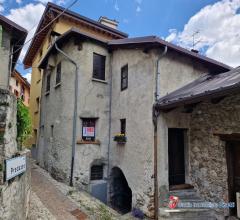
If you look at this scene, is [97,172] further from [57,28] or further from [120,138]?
[57,28]

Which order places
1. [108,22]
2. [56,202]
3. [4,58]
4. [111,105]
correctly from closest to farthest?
[56,202] → [4,58] → [111,105] → [108,22]

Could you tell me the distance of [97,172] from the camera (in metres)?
9.38

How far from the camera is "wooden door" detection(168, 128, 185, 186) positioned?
7.29 m

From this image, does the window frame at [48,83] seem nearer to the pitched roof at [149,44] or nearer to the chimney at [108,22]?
the pitched roof at [149,44]

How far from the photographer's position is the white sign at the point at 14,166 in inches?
118

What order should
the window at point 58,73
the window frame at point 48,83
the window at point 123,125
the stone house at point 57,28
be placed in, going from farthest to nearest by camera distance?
the window frame at point 48,83 < the stone house at point 57,28 < the window at point 58,73 < the window at point 123,125

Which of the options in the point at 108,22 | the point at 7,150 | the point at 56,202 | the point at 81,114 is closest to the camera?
the point at 7,150

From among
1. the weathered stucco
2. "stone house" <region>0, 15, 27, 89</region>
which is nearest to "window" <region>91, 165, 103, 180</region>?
the weathered stucco

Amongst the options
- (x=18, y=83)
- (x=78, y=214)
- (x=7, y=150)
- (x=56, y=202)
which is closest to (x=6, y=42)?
(x=56, y=202)

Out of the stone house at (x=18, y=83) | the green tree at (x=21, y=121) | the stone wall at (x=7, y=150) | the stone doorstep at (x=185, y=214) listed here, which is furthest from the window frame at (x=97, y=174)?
the stone house at (x=18, y=83)

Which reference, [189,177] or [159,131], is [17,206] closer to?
[159,131]

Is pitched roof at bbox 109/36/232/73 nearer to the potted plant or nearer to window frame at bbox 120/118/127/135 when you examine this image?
window frame at bbox 120/118/127/135

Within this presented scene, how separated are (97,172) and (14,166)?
6.51 metres

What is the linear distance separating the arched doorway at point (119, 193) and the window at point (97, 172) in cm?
55
